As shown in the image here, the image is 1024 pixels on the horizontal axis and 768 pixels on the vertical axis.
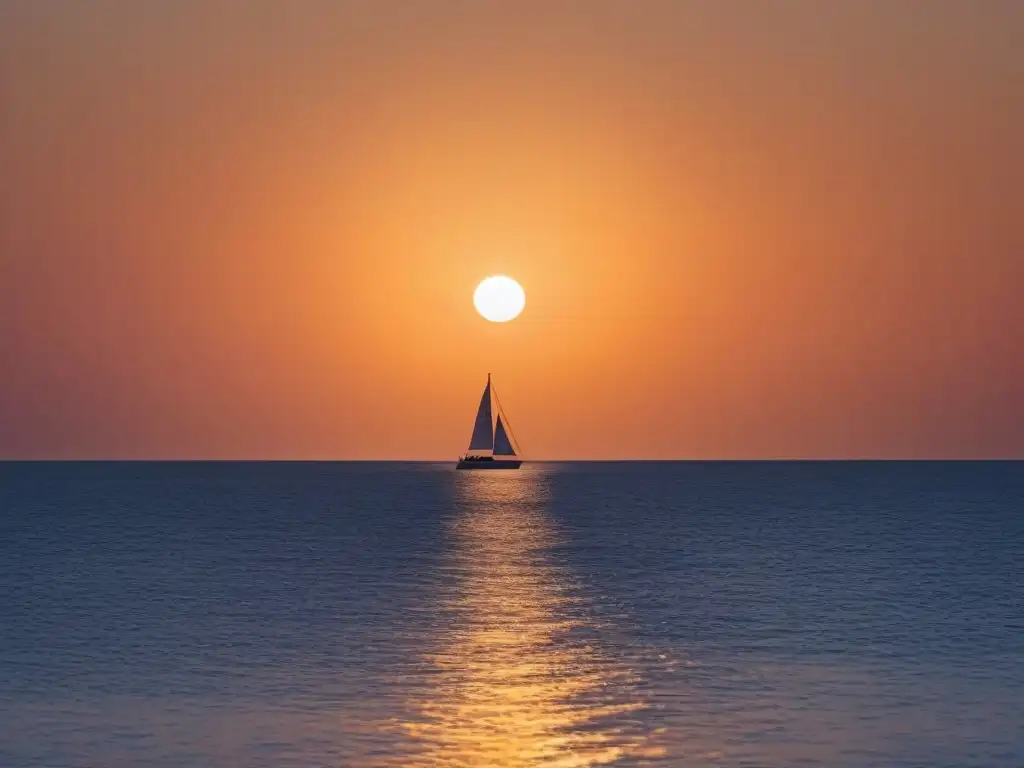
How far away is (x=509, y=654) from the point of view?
4359cm

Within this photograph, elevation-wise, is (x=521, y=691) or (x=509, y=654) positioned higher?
(x=509, y=654)

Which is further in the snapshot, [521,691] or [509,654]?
[509,654]

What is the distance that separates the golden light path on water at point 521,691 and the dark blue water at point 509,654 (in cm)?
11

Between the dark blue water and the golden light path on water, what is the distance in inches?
4.5

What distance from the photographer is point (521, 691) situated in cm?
3697

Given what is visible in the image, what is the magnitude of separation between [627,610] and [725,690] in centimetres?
1980

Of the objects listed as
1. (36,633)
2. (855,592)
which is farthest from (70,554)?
(855,592)

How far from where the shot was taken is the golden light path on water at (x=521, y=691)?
30.3 m

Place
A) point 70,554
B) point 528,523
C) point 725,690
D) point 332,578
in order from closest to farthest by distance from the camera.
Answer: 1. point 725,690
2. point 332,578
3. point 70,554
4. point 528,523

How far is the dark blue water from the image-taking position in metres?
31.2

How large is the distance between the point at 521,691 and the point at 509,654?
6.64 m

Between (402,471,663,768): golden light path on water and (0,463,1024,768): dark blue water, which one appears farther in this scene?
(0,463,1024,768): dark blue water

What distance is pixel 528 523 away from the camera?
12775cm

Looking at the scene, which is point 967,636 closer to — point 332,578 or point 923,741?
point 923,741
